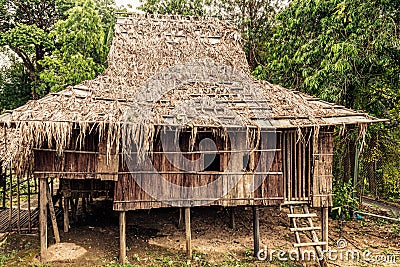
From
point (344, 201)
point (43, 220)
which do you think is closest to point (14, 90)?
point (43, 220)

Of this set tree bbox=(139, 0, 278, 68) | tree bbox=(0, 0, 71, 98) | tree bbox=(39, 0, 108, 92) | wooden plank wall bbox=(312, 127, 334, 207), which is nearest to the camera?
wooden plank wall bbox=(312, 127, 334, 207)

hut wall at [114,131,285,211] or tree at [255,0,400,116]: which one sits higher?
tree at [255,0,400,116]

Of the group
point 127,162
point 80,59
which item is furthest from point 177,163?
point 80,59

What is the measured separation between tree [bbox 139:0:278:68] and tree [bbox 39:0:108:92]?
353cm

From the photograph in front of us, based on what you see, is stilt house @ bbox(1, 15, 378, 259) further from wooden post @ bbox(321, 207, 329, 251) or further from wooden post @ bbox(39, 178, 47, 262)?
wooden post @ bbox(321, 207, 329, 251)

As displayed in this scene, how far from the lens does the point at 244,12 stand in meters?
17.0

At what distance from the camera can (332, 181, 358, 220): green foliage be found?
10.7m

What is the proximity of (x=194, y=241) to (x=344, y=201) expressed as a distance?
4788 mm

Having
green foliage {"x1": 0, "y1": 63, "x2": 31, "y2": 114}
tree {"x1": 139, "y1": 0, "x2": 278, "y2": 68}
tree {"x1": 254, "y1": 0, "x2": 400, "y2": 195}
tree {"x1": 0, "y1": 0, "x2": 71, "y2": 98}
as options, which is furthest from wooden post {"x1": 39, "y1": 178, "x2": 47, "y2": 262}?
green foliage {"x1": 0, "y1": 63, "x2": 31, "y2": 114}

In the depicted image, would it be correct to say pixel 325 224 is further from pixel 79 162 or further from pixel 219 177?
pixel 79 162

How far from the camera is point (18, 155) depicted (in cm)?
730

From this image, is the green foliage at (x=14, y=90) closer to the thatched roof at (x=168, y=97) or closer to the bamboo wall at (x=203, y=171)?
the thatched roof at (x=168, y=97)

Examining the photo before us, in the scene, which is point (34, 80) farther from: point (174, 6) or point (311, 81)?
point (311, 81)

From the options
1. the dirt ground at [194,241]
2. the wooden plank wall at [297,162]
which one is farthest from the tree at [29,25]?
the wooden plank wall at [297,162]
